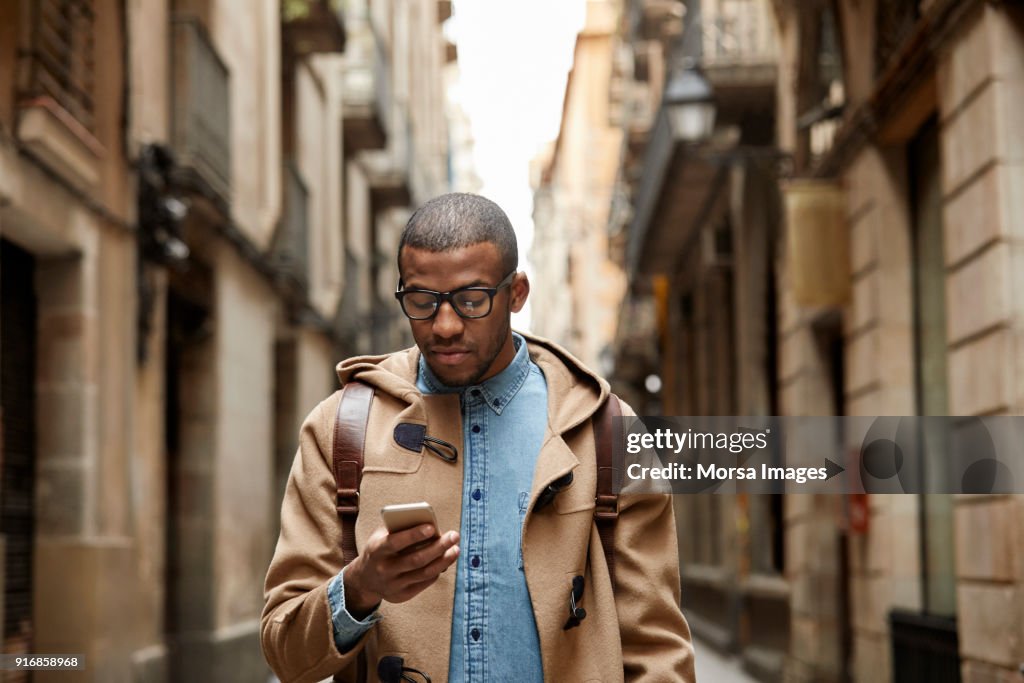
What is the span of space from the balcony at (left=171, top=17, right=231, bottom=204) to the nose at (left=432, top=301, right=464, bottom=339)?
8.81 m

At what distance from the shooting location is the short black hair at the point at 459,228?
2795 mm

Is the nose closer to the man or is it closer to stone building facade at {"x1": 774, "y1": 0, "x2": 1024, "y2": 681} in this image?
the man

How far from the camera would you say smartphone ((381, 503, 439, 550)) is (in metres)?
2.43

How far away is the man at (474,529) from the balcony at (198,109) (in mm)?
8704

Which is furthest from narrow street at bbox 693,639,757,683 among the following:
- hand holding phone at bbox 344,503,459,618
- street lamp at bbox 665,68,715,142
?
hand holding phone at bbox 344,503,459,618

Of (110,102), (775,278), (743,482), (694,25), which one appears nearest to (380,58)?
(694,25)

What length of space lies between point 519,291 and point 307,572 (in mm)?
693

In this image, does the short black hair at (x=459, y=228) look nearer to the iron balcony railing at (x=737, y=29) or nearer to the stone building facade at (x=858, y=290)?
the stone building facade at (x=858, y=290)

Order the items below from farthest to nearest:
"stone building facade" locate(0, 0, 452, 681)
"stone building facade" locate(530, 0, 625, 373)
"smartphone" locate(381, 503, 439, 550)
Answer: "stone building facade" locate(530, 0, 625, 373) < "stone building facade" locate(0, 0, 452, 681) < "smartphone" locate(381, 503, 439, 550)

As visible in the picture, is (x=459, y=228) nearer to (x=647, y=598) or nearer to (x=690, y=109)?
(x=647, y=598)

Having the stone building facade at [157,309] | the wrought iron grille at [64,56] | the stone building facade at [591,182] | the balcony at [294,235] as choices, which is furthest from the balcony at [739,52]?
the stone building facade at [591,182]

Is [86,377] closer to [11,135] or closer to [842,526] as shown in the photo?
[11,135]

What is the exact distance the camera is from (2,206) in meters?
7.72

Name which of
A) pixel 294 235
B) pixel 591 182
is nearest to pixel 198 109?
pixel 294 235
